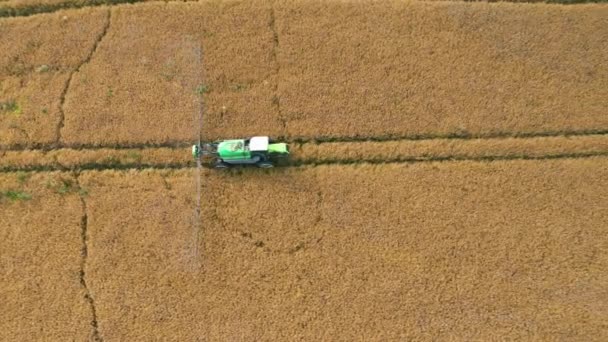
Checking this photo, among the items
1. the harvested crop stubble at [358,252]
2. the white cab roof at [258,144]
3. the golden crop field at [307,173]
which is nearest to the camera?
the harvested crop stubble at [358,252]

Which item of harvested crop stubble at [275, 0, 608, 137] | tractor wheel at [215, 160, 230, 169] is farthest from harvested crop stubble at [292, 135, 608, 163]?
tractor wheel at [215, 160, 230, 169]

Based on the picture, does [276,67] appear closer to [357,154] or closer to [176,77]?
[176,77]

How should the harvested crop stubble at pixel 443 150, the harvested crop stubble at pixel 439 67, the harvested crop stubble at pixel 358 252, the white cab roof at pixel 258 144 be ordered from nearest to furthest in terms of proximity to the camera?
the harvested crop stubble at pixel 358 252 < the white cab roof at pixel 258 144 < the harvested crop stubble at pixel 443 150 < the harvested crop stubble at pixel 439 67

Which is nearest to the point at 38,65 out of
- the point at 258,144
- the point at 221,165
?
the point at 221,165

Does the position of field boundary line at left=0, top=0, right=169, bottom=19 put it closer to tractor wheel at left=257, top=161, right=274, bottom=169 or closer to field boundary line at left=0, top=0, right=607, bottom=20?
field boundary line at left=0, top=0, right=607, bottom=20

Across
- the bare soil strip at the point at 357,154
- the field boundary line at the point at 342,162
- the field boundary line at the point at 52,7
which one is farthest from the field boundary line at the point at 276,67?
the field boundary line at the point at 52,7

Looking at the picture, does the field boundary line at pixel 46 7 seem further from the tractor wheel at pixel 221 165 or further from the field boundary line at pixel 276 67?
the tractor wheel at pixel 221 165

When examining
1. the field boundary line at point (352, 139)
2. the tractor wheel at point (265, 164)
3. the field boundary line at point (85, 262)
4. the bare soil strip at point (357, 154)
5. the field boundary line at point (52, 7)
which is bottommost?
the field boundary line at point (85, 262)
